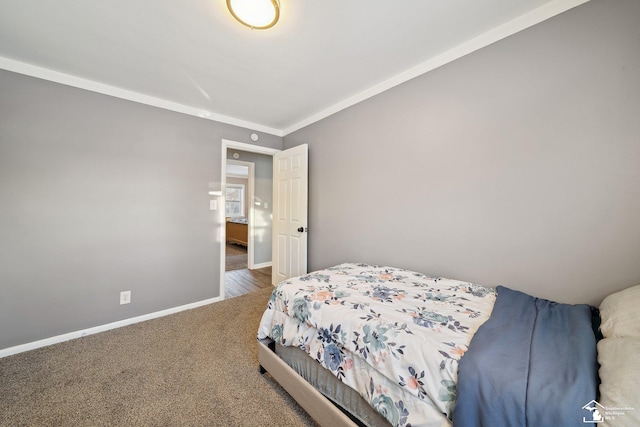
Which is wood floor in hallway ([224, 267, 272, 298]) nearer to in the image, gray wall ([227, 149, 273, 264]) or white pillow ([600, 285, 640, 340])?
gray wall ([227, 149, 273, 264])

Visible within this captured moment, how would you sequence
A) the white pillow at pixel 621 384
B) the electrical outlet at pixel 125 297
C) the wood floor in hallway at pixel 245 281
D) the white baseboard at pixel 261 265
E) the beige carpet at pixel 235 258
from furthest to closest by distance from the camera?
the beige carpet at pixel 235 258, the white baseboard at pixel 261 265, the wood floor in hallway at pixel 245 281, the electrical outlet at pixel 125 297, the white pillow at pixel 621 384

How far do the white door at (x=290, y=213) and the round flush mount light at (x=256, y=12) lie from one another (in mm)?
1577

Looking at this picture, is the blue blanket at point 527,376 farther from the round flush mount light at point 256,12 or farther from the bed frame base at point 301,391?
the round flush mount light at point 256,12

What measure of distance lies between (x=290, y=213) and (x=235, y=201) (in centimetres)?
584

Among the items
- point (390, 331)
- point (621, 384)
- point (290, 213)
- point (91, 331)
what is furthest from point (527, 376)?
point (91, 331)

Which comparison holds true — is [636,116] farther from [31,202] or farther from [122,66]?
[31,202]

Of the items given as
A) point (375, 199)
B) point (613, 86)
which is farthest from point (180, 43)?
point (613, 86)

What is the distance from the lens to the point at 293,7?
1.40 meters

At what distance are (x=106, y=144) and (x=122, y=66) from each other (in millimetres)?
774

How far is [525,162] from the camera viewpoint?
4.98 ft

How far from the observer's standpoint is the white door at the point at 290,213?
3.04 meters

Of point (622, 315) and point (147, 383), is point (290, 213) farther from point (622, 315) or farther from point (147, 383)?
point (622, 315)

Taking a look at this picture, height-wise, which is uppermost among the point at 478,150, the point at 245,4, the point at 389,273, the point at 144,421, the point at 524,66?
the point at 245,4

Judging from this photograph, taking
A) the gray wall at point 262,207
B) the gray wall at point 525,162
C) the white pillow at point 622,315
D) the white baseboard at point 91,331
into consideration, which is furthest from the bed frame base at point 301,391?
the gray wall at point 262,207
